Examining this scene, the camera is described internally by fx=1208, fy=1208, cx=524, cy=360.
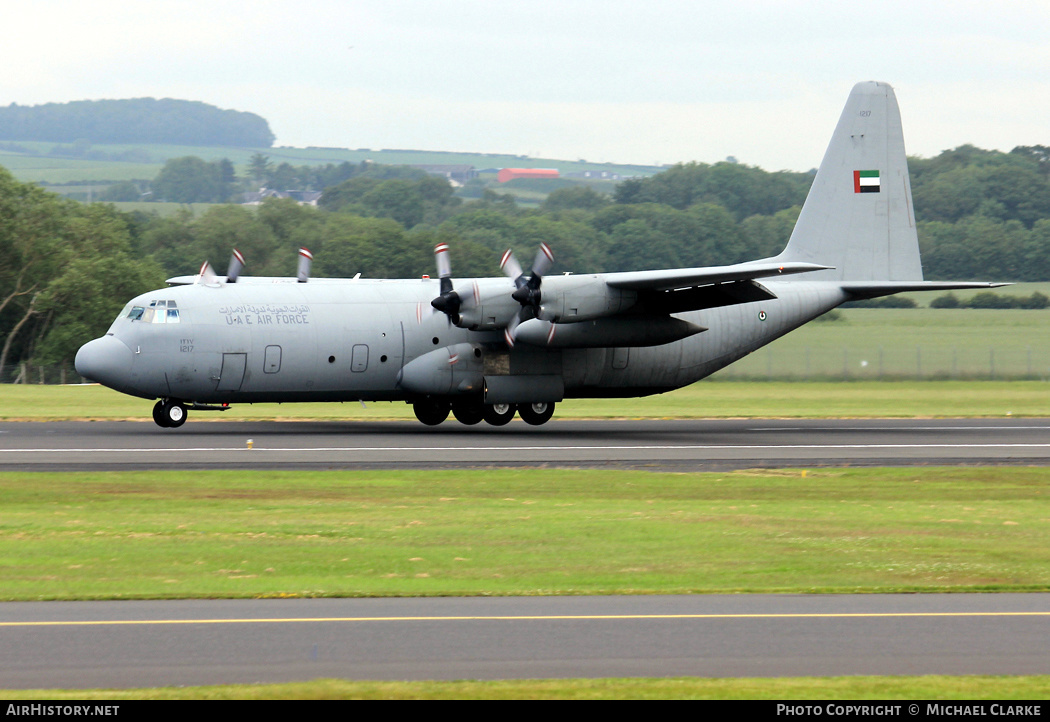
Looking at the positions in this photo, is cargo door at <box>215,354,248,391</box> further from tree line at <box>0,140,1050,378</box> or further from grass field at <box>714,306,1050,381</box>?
tree line at <box>0,140,1050,378</box>

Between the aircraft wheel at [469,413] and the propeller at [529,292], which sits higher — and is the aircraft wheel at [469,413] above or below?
below

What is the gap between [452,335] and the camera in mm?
31750

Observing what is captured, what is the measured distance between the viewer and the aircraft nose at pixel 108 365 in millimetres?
28953

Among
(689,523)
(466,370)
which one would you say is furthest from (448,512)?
(466,370)

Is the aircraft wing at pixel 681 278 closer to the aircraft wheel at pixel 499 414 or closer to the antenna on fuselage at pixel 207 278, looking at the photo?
the aircraft wheel at pixel 499 414

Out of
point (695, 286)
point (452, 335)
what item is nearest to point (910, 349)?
point (695, 286)

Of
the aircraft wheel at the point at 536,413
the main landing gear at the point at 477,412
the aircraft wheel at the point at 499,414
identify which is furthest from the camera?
the aircraft wheel at the point at 536,413

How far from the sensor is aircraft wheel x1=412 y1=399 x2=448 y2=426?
108ft

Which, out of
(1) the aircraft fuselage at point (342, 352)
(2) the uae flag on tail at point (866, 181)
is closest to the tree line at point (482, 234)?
(2) the uae flag on tail at point (866, 181)

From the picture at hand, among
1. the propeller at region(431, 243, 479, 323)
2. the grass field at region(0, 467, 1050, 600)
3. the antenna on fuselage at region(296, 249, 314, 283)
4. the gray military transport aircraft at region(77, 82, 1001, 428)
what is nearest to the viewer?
the grass field at region(0, 467, 1050, 600)

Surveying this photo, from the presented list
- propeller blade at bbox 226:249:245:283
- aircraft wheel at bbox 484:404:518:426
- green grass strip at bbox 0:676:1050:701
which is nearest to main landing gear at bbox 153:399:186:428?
propeller blade at bbox 226:249:245:283

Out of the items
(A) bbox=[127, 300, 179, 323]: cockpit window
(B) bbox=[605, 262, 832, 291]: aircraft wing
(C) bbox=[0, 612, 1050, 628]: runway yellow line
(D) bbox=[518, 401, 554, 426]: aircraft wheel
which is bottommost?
(D) bbox=[518, 401, 554, 426]: aircraft wheel

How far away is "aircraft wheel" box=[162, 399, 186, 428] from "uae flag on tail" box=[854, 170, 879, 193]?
67.3ft

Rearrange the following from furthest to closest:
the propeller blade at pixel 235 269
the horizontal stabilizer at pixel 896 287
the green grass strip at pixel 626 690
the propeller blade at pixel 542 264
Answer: the horizontal stabilizer at pixel 896 287, the propeller blade at pixel 235 269, the propeller blade at pixel 542 264, the green grass strip at pixel 626 690
